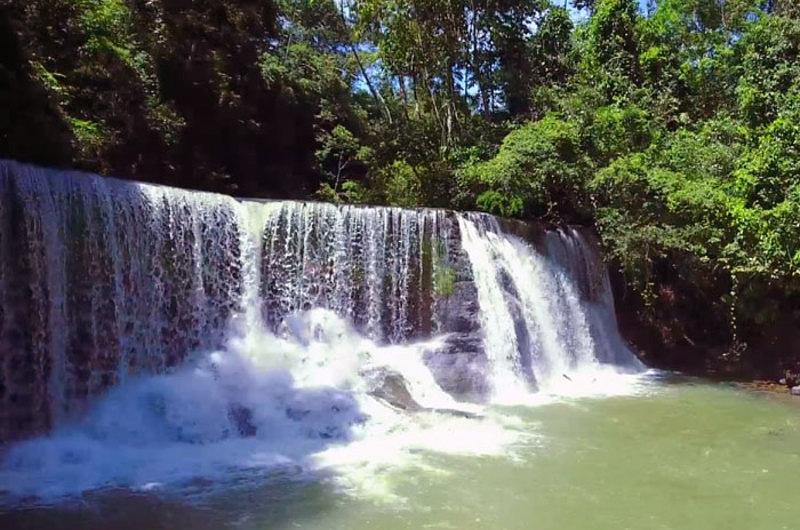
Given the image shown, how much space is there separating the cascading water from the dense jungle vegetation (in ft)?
7.62

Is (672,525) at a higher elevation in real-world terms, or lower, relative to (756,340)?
lower

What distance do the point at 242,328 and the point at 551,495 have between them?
512 centimetres

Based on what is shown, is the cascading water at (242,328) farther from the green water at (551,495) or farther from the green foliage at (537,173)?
the green foliage at (537,173)

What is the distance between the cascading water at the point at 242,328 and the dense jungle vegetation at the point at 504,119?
7.62ft

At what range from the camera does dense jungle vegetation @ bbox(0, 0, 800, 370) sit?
12.5 metres

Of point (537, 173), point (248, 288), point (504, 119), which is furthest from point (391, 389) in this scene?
point (504, 119)

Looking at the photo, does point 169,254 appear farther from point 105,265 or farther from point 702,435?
point 702,435

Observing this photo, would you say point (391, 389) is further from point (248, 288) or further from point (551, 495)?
point (551, 495)

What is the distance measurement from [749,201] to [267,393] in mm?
8935

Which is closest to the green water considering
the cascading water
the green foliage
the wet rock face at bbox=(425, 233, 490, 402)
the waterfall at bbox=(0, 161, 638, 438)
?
the cascading water

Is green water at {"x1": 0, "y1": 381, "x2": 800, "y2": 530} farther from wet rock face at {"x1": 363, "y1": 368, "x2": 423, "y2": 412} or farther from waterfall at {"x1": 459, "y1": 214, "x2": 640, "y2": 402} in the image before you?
waterfall at {"x1": 459, "y1": 214, "x2": 640, "y2": 402}

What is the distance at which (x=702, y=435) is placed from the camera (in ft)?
29.1

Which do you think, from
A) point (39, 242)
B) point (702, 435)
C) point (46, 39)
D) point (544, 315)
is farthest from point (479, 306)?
point (46, 39)

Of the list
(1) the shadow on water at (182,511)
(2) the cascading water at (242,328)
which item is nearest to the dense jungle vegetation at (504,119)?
(2) the cascading water at (242,328)
